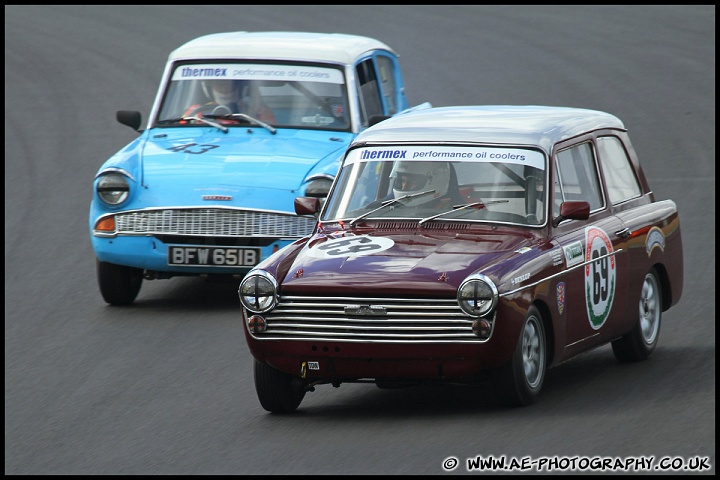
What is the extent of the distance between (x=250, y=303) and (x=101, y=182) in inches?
154

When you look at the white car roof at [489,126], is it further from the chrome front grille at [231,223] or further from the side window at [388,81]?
the side window at [388,81]

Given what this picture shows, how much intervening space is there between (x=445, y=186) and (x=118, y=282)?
372 cm

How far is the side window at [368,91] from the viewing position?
42.0 ft

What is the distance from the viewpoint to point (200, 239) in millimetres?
11289

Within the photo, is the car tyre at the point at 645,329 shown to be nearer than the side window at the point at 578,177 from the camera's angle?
No

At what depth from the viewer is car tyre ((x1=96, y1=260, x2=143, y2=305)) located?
11617 millimetres

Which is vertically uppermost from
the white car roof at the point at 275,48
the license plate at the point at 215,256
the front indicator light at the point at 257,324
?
the white car roof at the point at 275,48

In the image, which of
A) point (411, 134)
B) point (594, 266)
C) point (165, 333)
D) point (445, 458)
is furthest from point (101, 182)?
point (445, 458)

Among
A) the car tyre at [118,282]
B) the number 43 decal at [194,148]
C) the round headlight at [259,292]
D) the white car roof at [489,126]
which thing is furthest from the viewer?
the number 43 decal at [194,148]

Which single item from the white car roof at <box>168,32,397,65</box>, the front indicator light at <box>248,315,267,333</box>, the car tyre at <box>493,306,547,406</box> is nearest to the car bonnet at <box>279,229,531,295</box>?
the front indicator light at <box>248,315,267,333</box>

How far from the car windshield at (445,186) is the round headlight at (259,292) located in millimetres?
931

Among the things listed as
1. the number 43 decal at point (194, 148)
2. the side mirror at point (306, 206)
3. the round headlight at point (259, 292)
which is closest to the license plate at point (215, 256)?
the number 43 decal at point (194, 148)

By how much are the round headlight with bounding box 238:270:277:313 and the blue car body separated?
10.3ft

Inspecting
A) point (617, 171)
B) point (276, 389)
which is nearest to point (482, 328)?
point (276, 389)
